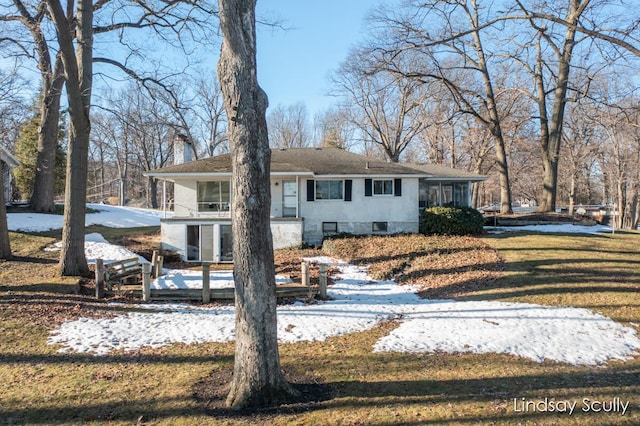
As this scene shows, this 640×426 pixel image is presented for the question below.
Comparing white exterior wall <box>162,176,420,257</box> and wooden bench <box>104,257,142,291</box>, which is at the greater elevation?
white exterior wall <box>162,176,420,257</box>

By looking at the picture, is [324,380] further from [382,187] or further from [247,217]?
[382,187]

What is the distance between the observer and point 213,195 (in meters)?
18.5

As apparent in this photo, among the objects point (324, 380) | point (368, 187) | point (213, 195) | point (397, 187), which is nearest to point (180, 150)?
point (213, 195)

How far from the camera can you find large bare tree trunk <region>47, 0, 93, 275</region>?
34.4ft

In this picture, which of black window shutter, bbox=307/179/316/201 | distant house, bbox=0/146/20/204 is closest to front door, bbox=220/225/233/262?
black window shutter, bbox=307/179/316/201

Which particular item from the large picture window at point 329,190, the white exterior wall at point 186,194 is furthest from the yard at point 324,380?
the large picture window at point 329,190

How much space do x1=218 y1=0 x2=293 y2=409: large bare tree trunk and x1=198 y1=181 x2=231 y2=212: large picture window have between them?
14.2 meters

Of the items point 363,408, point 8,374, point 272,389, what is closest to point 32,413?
point 8,374

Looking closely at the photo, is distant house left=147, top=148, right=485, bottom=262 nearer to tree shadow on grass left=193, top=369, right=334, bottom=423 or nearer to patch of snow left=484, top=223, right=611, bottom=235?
patch of snow left=484, top=223, right=611, bottom=235

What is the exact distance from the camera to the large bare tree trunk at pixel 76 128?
1050 centimetres

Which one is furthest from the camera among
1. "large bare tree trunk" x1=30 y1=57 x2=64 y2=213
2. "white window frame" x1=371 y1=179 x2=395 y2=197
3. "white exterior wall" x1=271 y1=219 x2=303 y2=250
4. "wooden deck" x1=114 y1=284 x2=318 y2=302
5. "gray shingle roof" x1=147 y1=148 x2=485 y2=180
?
"large bare tree trunk" x1=30 y1=57 x2=64 y2=213

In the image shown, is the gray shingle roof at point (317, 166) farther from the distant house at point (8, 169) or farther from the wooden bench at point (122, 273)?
the distant house at point (8, 169)

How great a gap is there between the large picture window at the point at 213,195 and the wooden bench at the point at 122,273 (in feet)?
20.2

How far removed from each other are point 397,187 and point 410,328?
12.2m
